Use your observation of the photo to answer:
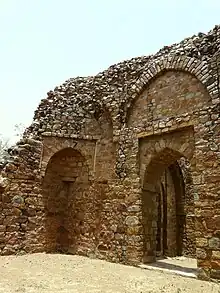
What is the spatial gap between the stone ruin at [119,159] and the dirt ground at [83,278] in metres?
0.71

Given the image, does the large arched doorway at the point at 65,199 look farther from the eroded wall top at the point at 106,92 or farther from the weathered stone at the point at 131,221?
the weathered stone at the point at 131,221

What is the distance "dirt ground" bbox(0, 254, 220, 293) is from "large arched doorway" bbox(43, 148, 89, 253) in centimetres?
135

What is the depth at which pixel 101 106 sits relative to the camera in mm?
8852

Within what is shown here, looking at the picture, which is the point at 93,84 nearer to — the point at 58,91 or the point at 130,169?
the point at 58,91

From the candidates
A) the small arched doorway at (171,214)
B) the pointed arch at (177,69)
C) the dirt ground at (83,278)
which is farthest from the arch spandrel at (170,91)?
the dirt ground at (83,278)

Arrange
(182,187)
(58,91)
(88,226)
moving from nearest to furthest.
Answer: (88,226), (58,91), (182,187)

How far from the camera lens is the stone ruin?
627 centimetres

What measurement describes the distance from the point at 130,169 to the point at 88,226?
6.49 ft

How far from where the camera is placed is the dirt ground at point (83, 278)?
14.6 feet

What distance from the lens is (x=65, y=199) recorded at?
8.79m

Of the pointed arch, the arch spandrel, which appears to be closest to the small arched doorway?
the arch spandrel

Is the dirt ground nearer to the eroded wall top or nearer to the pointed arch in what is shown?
the eroded wall top

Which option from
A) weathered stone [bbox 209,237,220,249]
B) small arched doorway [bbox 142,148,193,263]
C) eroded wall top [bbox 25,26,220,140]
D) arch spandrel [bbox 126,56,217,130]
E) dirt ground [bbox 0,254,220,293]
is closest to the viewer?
dirt ground [bbox 0,254,220,293]


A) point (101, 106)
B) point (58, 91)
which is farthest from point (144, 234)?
point (58, 91)
